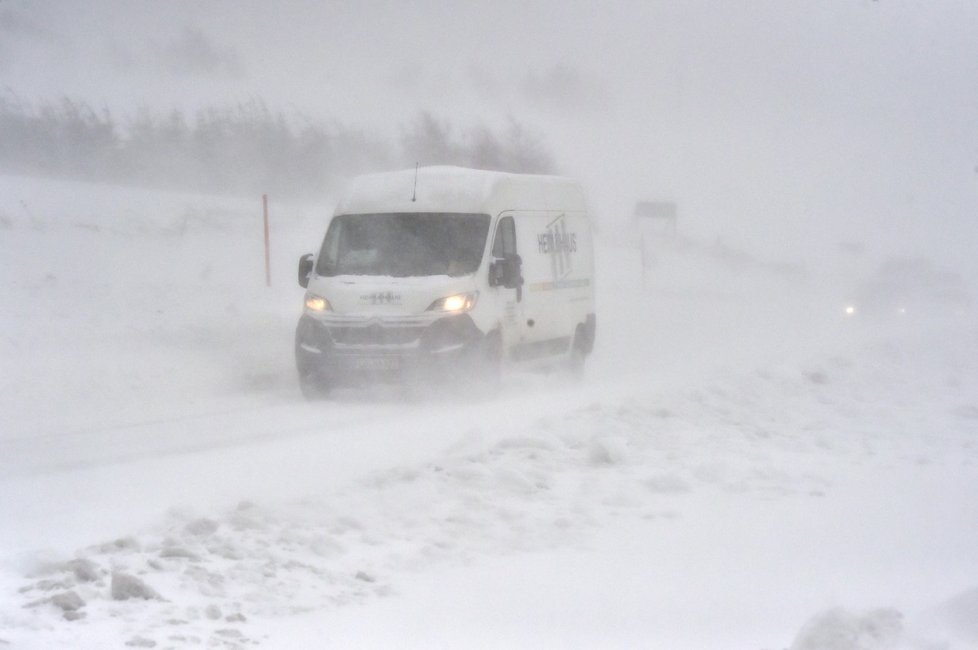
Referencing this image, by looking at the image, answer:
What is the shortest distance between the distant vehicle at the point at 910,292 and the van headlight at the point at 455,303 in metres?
20.7

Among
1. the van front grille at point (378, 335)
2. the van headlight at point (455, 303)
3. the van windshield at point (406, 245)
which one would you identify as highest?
the van windshield at point (406, 245)

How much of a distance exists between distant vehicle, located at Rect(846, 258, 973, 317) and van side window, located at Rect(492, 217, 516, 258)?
19529 mm

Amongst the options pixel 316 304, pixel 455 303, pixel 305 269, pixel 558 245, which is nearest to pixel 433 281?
pixel 455 303

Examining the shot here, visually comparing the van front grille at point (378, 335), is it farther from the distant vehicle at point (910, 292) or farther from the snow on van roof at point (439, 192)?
the distant vehicle at point (910, 292)

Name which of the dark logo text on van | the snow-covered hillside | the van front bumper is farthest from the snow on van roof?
the snow-covered hillside

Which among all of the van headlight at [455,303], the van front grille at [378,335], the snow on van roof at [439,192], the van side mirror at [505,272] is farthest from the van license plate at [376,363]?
the snow on van roof at [439,192]

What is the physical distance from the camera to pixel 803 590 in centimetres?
588

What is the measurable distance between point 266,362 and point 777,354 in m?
7.61

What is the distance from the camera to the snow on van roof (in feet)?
43.8

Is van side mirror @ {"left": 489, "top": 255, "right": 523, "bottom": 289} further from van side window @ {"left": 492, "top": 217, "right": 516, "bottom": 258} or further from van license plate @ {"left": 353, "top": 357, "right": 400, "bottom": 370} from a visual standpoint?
van license plate @ {"left": 353, "top": 357, "right": 400, "bottom": 370}

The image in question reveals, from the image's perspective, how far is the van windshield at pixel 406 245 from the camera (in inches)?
509

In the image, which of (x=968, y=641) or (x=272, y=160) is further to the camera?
(x=272, y=160)

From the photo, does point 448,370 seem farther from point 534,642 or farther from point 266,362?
point 534,642

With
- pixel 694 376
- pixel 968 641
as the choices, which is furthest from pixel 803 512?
pixel 694 376
